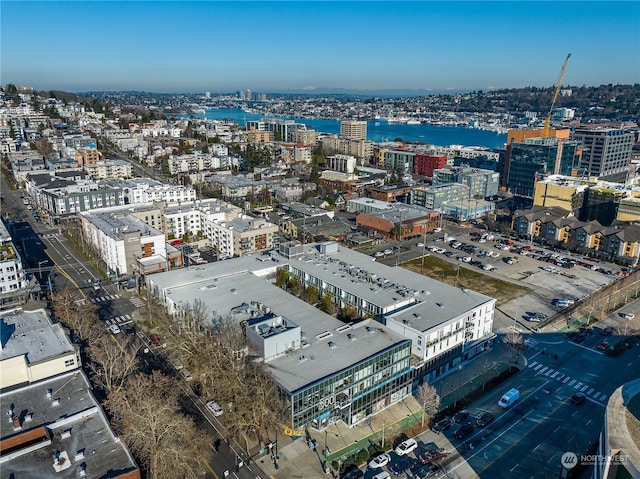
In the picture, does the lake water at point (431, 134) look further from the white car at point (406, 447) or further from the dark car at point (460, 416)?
the white car at point (406, 447)

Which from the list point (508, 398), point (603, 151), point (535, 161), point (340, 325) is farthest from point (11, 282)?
point (603, 151)

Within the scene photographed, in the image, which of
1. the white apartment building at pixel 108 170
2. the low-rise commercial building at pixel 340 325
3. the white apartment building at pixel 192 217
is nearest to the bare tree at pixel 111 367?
the low-rise commercial building at pixel 340 325

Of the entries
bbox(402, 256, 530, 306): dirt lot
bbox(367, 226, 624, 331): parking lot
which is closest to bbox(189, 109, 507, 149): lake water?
bbox(367, 226, 624, 331): parking lot

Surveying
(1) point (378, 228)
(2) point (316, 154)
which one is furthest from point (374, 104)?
(1) point (378, 228)

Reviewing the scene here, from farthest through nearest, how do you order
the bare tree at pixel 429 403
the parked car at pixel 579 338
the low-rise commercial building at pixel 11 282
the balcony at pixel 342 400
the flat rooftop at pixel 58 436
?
the low-rise commercial building at pixel 11 282
the parked car at pixel 579 338
the bare tree at pixel 429 403
the balcony at pixel 342 400
the flat rooftop at pixel 58 436

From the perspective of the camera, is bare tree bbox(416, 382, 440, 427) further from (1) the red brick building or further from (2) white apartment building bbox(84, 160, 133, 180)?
(1) the red brick building

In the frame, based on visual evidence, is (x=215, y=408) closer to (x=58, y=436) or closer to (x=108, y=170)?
(x=58, y=436)
